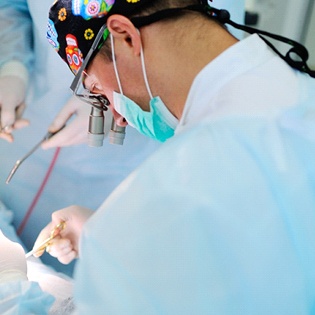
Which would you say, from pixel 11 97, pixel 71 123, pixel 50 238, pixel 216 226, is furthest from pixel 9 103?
pixel 216 226

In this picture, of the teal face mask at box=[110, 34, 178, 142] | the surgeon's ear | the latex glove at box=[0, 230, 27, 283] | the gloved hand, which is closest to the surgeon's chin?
the teal face mask at box=[110, 34, 178, 142]

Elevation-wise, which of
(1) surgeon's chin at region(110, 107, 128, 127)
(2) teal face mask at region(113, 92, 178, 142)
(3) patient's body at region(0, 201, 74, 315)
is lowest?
(3) patient's body at region(0, 201, 74, 315)

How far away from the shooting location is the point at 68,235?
1421 mm

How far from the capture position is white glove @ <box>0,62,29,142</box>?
1444 mm

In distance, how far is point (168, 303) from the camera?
25.4 inches

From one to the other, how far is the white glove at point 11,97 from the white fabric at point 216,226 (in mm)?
877

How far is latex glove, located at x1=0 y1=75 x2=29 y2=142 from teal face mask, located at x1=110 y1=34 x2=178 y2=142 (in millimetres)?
567

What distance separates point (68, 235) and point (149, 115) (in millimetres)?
637

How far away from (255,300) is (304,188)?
18cm

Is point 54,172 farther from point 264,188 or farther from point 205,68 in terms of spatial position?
point 264,188

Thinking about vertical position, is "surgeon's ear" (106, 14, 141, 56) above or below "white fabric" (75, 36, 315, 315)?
above

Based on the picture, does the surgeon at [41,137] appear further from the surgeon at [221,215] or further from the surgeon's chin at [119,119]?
the surgeon at [221,215]

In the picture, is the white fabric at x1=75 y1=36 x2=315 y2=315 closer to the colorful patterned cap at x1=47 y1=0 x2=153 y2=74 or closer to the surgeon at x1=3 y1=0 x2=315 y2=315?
the surgeon at x1=3 y1=0 x2=315 y2=315

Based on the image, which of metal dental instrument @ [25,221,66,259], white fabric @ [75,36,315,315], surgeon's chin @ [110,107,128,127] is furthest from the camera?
metal dental instrument @ [25,221,66,259]
